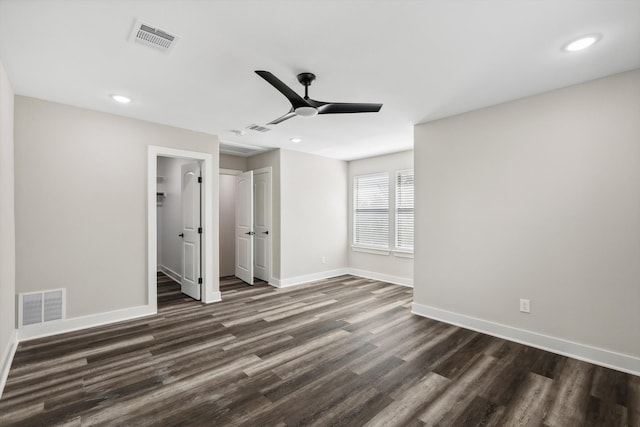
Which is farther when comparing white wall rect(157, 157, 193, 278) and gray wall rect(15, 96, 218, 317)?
white wall rect(157, 157, 193, 278)

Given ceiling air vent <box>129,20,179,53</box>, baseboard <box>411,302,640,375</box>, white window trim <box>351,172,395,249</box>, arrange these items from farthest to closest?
white window trim <box>351,172,395,249</box>
baseboard <box>411,302,640,375</box>
ceiling air vent <box>129,20,179,53</box>

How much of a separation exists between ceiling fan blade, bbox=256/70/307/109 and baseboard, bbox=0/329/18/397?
10.1ft

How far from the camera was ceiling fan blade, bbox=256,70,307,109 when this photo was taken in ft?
6.99

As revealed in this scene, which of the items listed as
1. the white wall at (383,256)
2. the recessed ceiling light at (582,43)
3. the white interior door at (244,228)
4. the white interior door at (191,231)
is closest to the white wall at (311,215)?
the white wall at (383,256)

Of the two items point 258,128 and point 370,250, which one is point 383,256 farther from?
point 258,128

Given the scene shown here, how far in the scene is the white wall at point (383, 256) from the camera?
18.3ft

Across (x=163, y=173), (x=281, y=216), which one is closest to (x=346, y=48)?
(x=281, y=216)

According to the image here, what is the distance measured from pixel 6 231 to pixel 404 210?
5340 mm

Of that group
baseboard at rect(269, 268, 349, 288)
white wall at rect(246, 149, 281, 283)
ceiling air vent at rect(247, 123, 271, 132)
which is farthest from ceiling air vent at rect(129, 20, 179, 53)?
baseboard at rect(269, 268, 349, 288)

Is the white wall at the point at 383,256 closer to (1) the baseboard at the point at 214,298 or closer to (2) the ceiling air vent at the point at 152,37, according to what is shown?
(1) the baseboard at the point at 214,298

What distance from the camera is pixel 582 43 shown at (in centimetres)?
212

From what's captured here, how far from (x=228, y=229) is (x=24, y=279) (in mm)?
3625

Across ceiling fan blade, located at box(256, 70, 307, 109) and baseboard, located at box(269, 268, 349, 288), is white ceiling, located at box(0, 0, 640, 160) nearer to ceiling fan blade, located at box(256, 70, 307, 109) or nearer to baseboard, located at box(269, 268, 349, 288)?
ceiling fan blade, located at box(256, 70, 307, 109)

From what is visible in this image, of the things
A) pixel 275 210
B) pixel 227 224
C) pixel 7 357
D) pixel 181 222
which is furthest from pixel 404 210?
pixel 7 357
